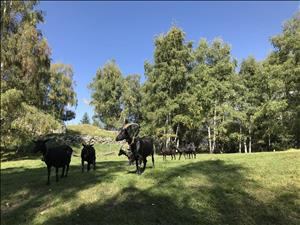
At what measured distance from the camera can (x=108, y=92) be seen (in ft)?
250

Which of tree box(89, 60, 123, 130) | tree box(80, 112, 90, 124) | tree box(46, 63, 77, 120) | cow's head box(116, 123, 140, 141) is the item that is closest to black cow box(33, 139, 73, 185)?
cow's head box(116, 123, 140, 141)

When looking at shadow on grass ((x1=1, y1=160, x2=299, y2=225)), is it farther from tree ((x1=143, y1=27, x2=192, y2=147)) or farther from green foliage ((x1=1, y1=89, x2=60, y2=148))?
tree ((x1=143, y1=27, x2=192, y2=147))

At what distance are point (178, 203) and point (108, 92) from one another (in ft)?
215

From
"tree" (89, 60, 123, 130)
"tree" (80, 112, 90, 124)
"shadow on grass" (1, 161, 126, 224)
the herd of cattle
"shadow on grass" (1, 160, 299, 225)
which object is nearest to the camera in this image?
"shadow on grass" (1, 160, 299, 225)

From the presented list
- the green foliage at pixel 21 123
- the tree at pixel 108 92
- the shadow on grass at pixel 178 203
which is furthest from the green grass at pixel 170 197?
the tree at pixel 108 92

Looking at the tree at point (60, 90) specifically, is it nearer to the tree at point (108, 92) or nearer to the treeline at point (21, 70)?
the tree at point (108, 92)

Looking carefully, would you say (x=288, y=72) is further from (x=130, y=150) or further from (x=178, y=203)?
(x=178, y=203)

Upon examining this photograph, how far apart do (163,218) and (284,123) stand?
42804mm

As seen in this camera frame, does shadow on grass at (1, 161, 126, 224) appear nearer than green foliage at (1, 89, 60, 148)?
Yes

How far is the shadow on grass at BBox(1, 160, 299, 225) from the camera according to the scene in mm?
10733

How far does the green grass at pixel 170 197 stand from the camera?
10.9 metres

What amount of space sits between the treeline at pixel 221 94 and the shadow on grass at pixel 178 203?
114ft

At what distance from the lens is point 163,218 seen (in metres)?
11.0

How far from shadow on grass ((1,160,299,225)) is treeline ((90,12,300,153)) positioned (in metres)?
34.7
